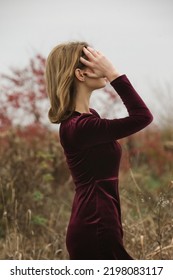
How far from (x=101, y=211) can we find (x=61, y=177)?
2641mm

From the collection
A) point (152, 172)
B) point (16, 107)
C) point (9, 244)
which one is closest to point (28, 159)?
point (16, 107)

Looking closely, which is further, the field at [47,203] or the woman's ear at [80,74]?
the field at [47,203]

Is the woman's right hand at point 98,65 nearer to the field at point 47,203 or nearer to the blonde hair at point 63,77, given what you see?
the blonde hair at point 63,77

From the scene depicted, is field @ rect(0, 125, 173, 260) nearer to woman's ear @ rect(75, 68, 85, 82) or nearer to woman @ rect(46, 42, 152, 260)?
woman @ rect(46, 42, 152, 260)

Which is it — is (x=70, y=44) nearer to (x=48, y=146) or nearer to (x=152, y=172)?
(x=48, y=146)

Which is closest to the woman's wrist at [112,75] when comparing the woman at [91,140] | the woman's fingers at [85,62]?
the woman at [91,140]

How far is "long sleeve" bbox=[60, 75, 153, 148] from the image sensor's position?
2475mm

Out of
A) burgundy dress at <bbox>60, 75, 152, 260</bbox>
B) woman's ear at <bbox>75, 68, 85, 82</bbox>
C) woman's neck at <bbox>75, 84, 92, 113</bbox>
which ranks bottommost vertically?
burgundy dress at <bbox>60, 75, 152, 260</bbox>

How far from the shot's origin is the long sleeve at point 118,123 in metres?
2.47

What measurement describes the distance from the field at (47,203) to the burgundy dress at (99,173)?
2.05ft

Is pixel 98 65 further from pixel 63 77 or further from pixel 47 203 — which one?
pixel 47 203

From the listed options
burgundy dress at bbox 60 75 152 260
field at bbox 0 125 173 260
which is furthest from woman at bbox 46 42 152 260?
field at bbox 0 125 173 260

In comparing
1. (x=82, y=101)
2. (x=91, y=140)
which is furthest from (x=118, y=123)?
(x=82, y=101)

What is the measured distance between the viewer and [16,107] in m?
5.23
